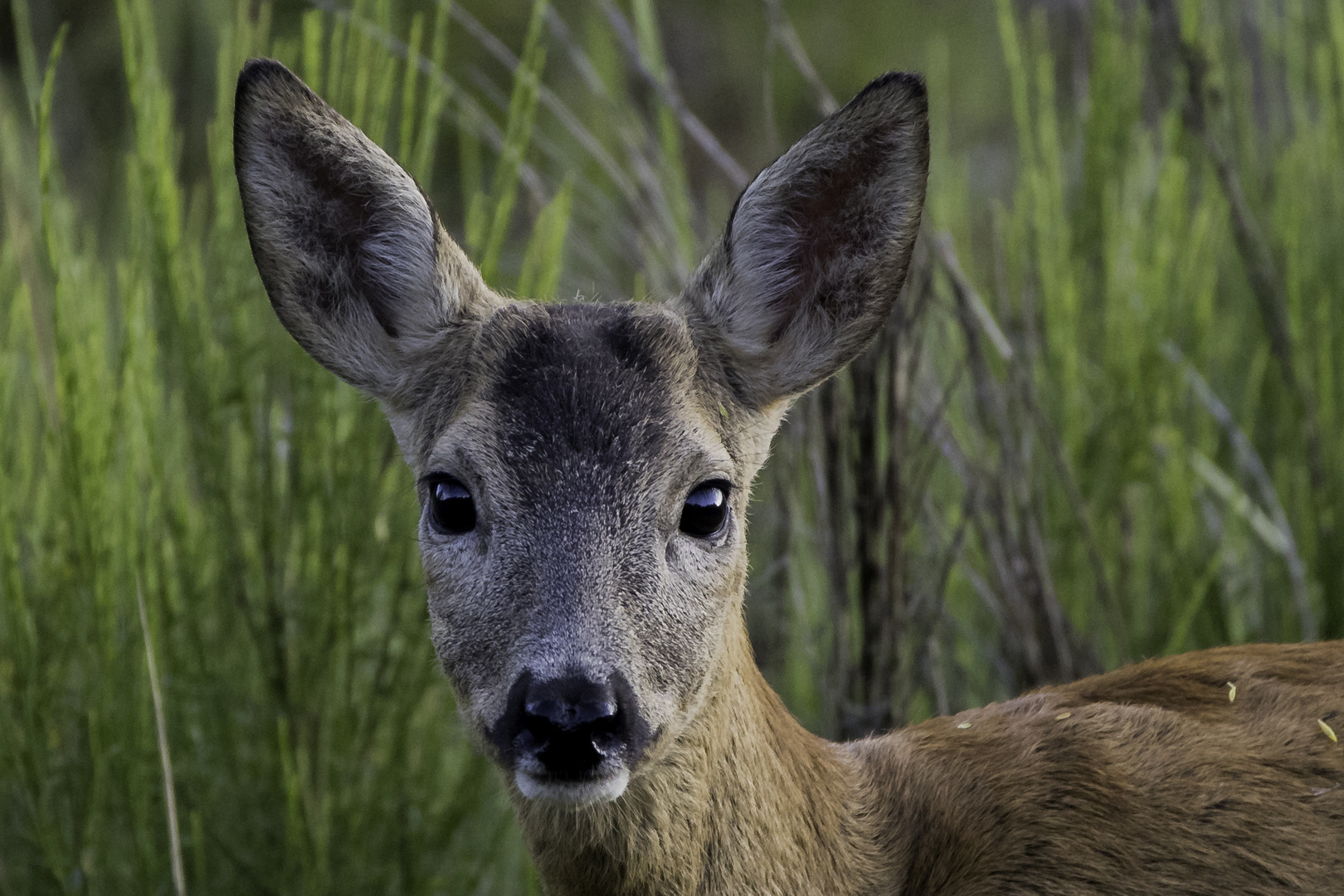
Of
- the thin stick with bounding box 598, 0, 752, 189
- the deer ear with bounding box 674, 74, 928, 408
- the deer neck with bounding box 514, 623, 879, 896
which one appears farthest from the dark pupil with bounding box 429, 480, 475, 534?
the thin stick with bounding box 598, 0, 752, 189

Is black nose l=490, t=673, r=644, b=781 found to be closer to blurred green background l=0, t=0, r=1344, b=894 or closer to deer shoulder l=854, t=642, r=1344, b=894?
deer shoulder l=854, t=642, r=1344, b=894

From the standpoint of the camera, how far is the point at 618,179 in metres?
4.32

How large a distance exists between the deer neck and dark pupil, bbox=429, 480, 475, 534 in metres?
0.52

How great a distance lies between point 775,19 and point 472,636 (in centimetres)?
247

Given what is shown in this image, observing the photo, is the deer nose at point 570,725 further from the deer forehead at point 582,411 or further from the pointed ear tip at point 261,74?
the pointed ear tip at point 261,74

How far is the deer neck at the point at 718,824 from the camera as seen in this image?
98.5 inches

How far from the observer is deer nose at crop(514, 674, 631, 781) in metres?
2.17

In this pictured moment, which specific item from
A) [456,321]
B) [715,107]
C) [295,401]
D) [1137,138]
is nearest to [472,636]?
[456,321]

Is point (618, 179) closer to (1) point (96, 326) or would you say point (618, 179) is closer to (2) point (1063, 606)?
(1) point (96, 326)

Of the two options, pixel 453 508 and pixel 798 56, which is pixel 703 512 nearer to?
pixel 453 508

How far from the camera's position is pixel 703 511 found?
2621 mm

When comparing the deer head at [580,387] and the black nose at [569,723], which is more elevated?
the deer head at [580,387]

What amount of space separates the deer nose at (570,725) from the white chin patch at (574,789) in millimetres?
25

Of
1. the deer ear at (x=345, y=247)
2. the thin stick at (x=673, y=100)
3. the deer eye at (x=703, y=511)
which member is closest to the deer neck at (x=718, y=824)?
the deer eye at (x=703, y=511)
